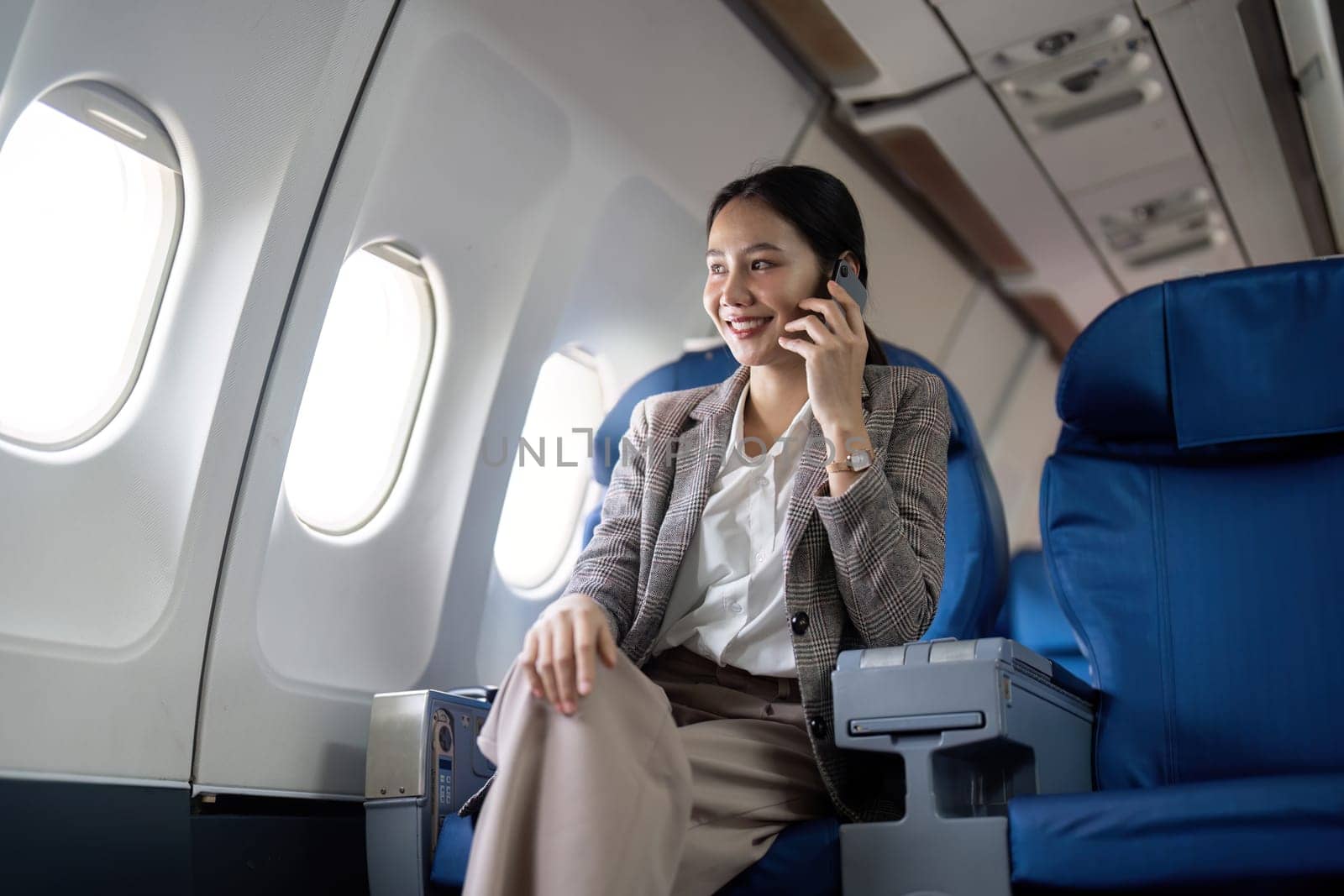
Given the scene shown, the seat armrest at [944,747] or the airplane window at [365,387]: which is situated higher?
the airplane window at [365,387]

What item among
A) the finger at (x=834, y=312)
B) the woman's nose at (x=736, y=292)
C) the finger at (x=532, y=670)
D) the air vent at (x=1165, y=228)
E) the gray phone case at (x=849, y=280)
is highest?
the air vent at (x=1165, y=228)

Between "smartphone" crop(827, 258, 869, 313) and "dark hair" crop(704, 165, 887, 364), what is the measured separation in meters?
0.04

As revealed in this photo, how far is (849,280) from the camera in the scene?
7.61ft

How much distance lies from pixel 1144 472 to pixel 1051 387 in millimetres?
4970

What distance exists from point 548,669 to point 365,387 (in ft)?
6.16

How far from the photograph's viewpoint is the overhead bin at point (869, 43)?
3.69 metres

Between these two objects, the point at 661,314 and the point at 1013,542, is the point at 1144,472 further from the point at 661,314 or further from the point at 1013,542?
the point at 1013,542

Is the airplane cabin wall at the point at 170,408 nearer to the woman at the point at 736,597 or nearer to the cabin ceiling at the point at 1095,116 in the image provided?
the woman at the point at 736,597

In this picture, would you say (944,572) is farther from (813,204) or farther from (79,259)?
(79,259)

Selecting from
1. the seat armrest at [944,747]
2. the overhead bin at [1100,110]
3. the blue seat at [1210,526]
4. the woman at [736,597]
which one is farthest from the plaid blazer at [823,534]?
the overhead bin at [1100,110]

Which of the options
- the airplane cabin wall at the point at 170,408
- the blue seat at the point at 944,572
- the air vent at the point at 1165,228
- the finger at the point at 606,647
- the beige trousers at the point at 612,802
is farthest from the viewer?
the air vent at the point at 1165,228

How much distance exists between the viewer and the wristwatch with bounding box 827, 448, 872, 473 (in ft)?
6.51

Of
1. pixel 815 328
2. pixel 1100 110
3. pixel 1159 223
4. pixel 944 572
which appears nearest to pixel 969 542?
pixel 944 572

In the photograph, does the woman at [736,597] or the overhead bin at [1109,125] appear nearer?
the woman at [736,597]
